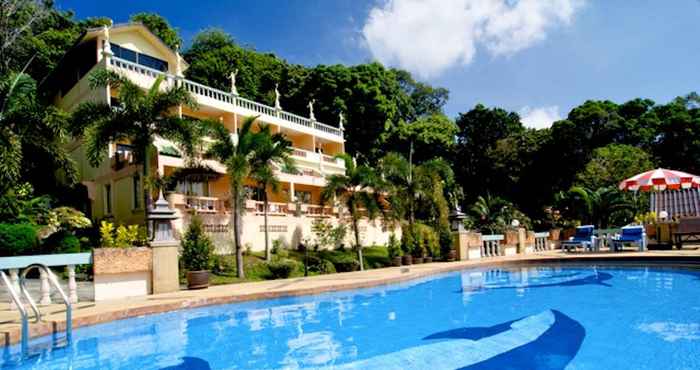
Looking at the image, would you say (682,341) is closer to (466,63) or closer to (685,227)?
(685,227)

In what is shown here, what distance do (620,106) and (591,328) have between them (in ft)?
138

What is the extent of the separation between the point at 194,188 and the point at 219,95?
6.13 meters

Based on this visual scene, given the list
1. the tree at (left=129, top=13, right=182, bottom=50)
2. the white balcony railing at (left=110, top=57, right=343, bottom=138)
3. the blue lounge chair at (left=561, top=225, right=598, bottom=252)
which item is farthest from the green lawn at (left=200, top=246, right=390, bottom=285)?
the tree at (left=129, top=13, right=182, bottom=50)

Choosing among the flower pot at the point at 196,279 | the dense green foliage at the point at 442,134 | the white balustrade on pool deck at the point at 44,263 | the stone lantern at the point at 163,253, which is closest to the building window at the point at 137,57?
the dense green foliage at the point at 442,134

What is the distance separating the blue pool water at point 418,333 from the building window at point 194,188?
11.5 meters

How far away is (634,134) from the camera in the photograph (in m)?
40.7

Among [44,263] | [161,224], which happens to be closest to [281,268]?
[161,224]

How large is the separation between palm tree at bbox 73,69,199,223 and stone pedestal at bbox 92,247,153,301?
3543 millimetres

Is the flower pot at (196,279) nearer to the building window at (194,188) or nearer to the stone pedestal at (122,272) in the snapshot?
the stone pedestal at (122,272)

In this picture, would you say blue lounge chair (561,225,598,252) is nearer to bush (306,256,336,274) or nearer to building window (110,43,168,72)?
bush (306,256,336,274)

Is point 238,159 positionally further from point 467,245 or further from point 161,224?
point 467,245

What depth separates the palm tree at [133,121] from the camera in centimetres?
1541

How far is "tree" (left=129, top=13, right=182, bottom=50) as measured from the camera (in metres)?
38.8

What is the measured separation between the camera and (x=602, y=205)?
28125mm
